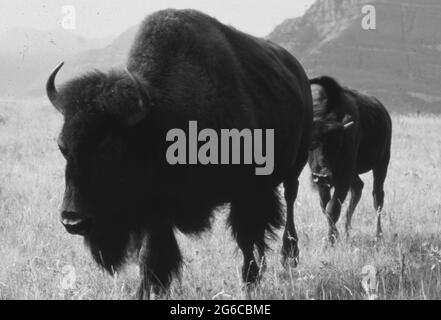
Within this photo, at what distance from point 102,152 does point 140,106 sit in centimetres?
34

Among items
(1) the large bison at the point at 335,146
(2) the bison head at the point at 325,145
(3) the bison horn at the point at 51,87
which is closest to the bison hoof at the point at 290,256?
(1) the large bison at the point at 335,146

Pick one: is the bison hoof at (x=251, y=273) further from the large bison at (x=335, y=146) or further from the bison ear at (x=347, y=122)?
the bison ear at (x=347, y=122)

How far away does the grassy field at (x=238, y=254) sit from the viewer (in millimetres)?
3596

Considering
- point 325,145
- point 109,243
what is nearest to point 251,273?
point 109,243

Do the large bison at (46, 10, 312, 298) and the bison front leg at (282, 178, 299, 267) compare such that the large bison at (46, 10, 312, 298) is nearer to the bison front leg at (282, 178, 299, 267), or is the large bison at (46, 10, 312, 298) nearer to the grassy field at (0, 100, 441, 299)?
the bison front leg at (282, 178, 299, 267)

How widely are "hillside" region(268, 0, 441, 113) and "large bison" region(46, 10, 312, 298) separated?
70426mm

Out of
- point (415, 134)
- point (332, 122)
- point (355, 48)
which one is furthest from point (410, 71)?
point (332, 122)

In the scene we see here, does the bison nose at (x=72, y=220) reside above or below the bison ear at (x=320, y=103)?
above

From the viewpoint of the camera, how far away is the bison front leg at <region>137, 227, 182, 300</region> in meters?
3.65

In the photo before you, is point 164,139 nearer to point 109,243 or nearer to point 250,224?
point 109,243

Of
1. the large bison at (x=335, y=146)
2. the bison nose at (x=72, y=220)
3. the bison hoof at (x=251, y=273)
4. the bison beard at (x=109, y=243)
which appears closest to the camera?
the bison nose at (x=72, y=220)

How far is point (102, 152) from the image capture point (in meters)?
3.04

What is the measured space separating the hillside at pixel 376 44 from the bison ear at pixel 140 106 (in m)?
71.7
